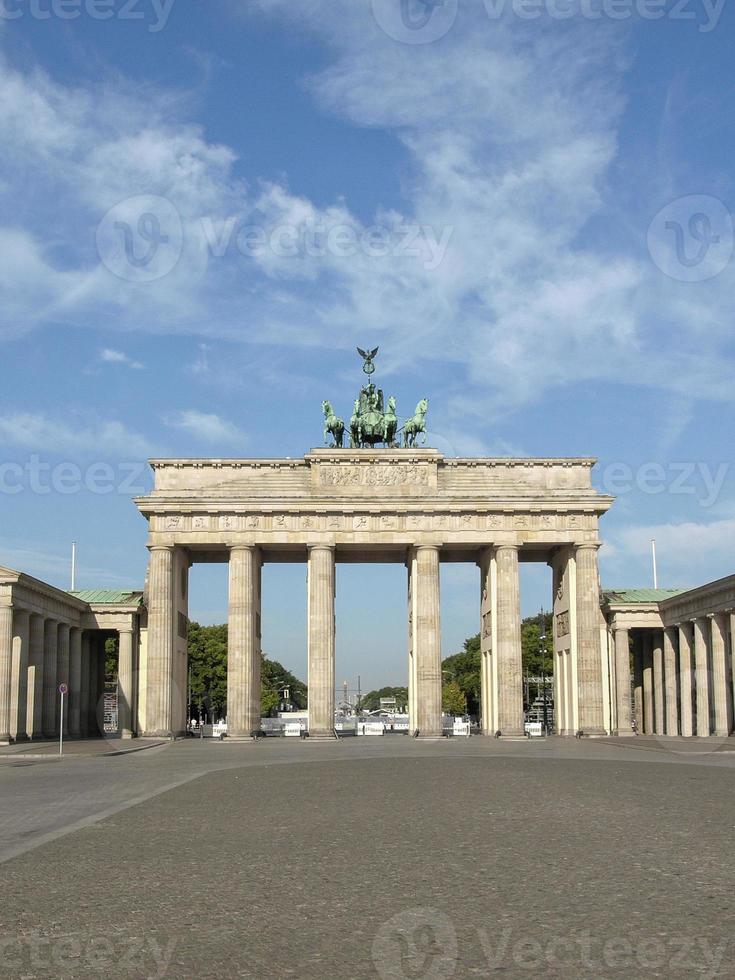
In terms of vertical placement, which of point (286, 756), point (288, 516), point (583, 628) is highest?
point (288, 516)

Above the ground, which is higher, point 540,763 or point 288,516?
point 288,516

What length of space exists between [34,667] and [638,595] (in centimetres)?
4094

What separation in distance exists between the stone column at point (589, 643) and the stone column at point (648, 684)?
931 cm

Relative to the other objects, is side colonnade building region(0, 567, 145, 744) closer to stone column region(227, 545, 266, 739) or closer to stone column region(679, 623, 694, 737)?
stone column region(227, 545, 266, 739)

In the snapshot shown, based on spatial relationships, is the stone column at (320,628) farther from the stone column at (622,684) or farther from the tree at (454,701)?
the tree at (454,701)

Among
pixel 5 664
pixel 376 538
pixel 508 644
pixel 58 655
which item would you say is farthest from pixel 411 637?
pixel 5 664

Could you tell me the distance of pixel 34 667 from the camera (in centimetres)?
6575

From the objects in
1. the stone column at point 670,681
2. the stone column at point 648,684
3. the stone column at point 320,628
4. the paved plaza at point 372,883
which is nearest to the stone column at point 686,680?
the stone column at point 670,681

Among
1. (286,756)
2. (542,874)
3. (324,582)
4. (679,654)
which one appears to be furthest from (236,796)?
(679,654)

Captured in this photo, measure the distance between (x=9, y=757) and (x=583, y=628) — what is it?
3831 centimetres

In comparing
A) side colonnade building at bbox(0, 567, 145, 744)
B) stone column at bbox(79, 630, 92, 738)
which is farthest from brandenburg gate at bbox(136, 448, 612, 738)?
stone column at bbox(79, 630, 92, 738)

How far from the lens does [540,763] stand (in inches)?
1442

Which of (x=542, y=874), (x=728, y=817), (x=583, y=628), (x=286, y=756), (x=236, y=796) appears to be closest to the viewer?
(x=542, y=874)

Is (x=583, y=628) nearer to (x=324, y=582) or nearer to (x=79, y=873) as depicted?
(x=324, y=582)
